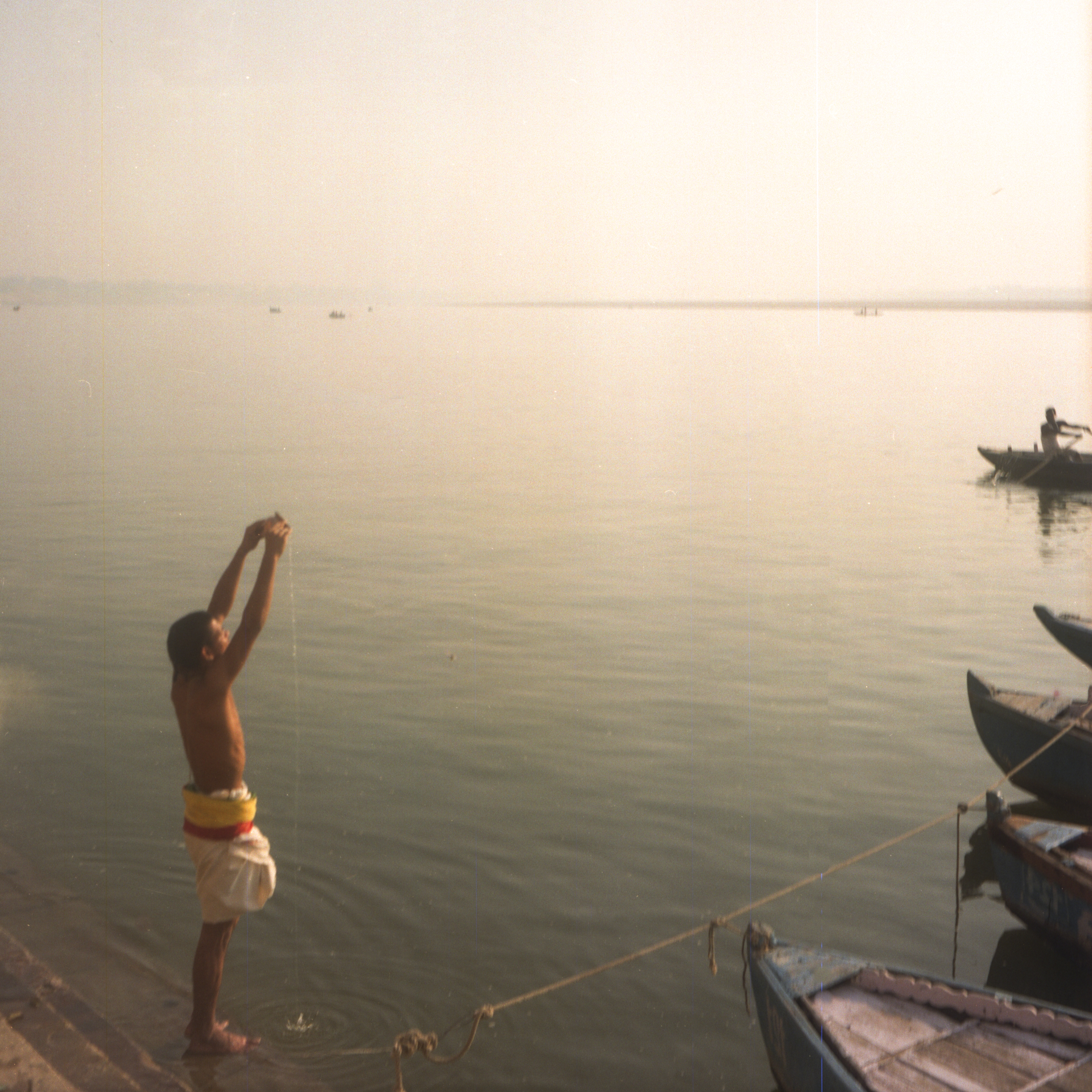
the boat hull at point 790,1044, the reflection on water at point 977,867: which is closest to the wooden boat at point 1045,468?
the reflection on water at point 977,867

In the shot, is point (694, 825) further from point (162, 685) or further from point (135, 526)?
point (135, 526)

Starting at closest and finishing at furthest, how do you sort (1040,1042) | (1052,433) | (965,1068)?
(965,1068) < (1040,1042) < (1052,433)

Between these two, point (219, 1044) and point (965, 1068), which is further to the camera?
point (219, 1044)

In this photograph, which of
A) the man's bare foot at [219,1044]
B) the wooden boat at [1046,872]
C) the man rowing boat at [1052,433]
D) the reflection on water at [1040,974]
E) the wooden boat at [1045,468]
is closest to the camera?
the man's bare foot at [219,1044]

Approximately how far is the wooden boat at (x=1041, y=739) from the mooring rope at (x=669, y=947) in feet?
0.23

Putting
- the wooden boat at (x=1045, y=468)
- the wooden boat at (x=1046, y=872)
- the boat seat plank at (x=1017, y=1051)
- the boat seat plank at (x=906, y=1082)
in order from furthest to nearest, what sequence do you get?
the wooden boat at (x=1045, y=468) → the wooden boat at (x=1046, y=872) → the boat seat plank at (x=1017, y=1051) → the boat seat plank at (x=906, y=1082)

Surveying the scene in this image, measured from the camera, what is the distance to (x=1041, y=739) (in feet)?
31.2

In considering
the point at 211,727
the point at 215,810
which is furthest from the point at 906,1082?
the point at 211,727

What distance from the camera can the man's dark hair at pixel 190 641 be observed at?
4.87 metres

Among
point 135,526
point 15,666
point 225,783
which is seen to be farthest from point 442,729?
point 135,526

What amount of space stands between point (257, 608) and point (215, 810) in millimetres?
848

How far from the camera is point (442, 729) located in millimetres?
10828

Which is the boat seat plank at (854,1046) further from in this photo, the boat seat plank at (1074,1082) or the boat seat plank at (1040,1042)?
the boat seat plank at (1074,1082)

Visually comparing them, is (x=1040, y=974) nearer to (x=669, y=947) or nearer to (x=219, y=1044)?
(x=669, y=947)
